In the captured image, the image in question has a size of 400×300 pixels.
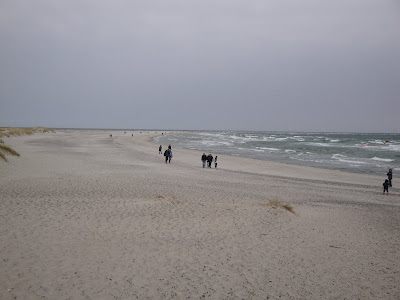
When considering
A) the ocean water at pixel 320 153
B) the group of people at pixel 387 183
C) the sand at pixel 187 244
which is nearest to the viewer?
the sand at pixel 187 244

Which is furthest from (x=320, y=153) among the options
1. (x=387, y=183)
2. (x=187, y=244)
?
(x=187, y=244)

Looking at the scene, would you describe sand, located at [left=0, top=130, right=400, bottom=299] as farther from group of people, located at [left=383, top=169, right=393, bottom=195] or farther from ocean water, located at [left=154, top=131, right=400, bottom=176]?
ocean water, located at [left=154, top=131, right=400, bottom=176]

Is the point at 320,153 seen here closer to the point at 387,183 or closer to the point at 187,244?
the point at 387,183

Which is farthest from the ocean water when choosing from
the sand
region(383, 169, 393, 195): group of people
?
the sand

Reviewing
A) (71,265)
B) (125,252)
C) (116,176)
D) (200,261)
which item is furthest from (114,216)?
(116,176)

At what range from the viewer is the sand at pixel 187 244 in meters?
5.17

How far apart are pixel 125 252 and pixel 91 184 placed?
7.68 metres

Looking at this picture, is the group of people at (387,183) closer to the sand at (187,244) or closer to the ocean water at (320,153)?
the sand at (187,244)

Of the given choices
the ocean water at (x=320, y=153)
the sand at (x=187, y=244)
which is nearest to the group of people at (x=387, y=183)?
the sand at (x=187, y=244)

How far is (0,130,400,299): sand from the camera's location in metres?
5.17

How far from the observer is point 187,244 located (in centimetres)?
705

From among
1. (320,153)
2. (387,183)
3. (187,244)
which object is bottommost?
(320,153)

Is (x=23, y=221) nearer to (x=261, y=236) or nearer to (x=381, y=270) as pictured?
(x=261, y=236)

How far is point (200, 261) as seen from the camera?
6215 millimetres
